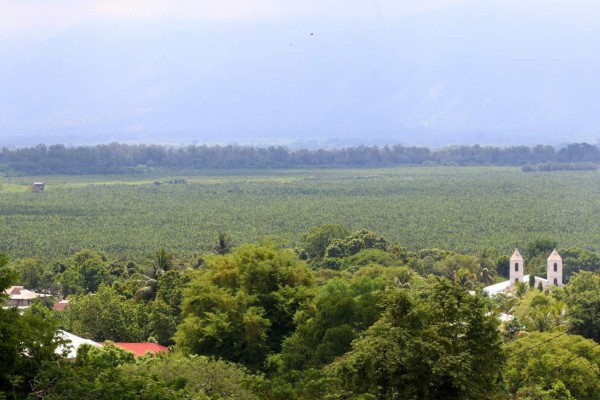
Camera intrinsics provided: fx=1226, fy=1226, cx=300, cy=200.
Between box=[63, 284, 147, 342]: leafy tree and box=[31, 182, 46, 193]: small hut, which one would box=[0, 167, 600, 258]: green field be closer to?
box=[31, 182, 46, 193]: small hut

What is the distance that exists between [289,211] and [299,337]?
92.6 metres

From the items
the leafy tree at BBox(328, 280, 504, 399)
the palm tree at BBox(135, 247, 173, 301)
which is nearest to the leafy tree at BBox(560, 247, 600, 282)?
the palm tree at BBox(135, 247, 173, 301)

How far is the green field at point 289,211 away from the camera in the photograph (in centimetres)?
9819

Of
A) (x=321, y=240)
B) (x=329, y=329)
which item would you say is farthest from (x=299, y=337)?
(x=321, y=240)

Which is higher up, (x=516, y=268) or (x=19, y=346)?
(x=19, y=346)

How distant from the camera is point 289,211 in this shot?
127 m

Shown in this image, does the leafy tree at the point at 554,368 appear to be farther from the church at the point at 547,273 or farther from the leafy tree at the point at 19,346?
the church at the point at 547,273

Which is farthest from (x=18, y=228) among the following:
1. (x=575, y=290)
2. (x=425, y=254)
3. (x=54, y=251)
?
(x=575, y=290)

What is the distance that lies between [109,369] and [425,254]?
201 feet

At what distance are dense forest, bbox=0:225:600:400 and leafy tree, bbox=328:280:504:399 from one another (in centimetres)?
3

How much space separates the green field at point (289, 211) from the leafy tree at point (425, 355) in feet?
202

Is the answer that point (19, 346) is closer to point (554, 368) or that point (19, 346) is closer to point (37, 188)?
point (554, 368)

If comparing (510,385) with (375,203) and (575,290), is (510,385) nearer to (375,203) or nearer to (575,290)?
(575,290)

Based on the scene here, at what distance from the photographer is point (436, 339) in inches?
1001
